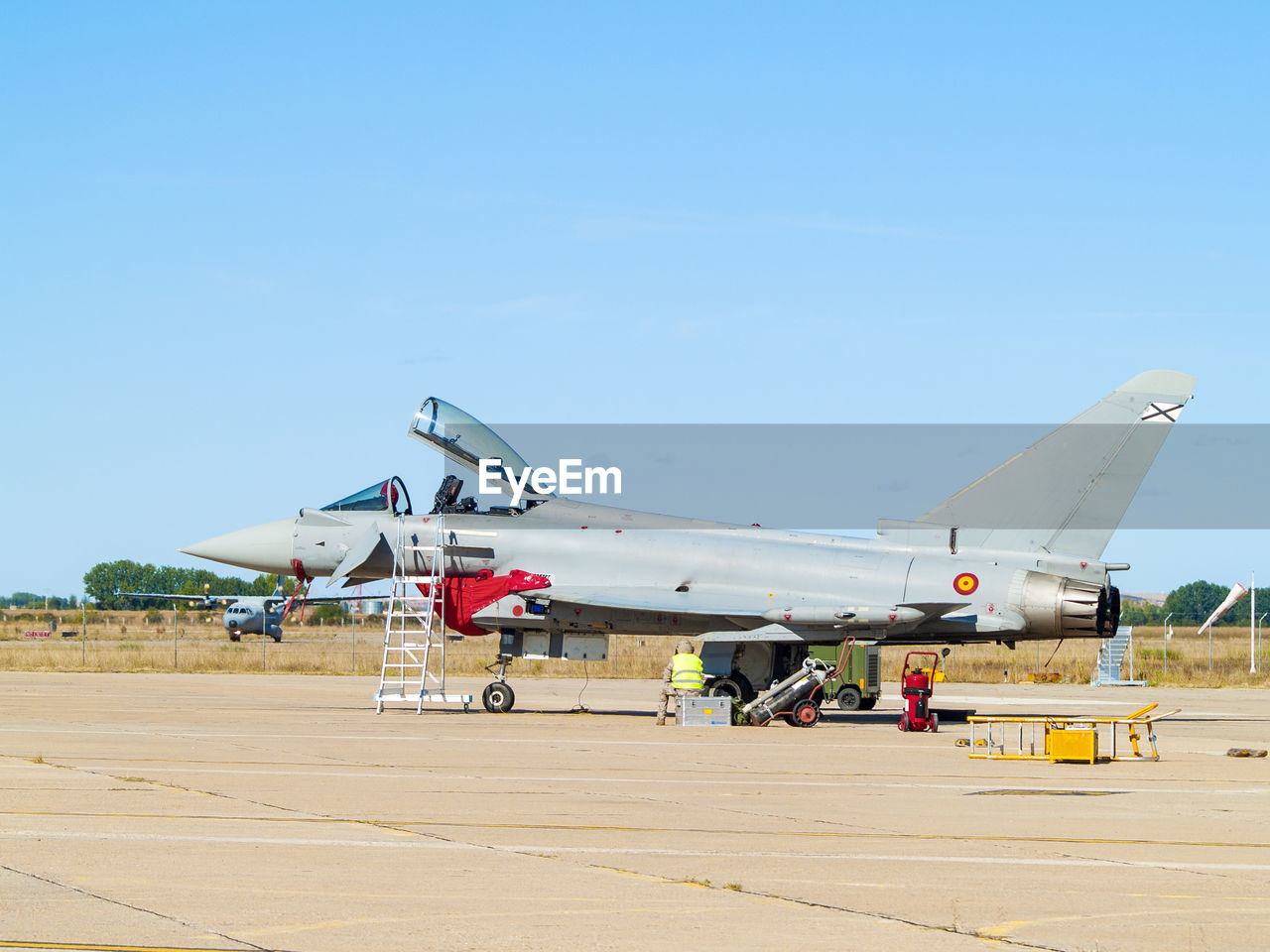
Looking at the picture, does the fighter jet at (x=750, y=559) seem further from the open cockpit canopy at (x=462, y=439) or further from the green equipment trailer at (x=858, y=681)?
the green equipment trailer at (x=858, y=681)

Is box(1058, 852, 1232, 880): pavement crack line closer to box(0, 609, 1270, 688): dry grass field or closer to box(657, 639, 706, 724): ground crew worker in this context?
box(657, 639, 706, 724): ground crew worker

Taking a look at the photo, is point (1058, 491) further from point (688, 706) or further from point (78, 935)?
point (78, 935)

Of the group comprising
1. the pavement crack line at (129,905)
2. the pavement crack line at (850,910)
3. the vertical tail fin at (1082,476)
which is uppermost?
the vertical tail fin at (1082,476)

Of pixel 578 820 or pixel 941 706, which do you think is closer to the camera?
pixel 578 820

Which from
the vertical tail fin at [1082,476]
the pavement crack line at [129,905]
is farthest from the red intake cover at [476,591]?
the pavement crack line at [129,905]

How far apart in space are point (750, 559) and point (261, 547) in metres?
9.40

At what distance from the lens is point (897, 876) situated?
9156mm

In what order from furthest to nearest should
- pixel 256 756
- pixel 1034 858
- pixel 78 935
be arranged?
pixel 256 756 < pixel 1034 858 < pixel 78 935

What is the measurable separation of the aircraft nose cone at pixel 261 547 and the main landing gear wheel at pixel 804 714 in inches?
399

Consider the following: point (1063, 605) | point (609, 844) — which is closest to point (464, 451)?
point (1063, 605)

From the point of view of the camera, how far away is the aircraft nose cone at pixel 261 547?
27.1 metres

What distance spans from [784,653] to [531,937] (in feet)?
60.1

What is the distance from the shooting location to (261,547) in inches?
1070

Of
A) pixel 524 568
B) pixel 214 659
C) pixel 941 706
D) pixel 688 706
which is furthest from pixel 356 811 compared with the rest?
pixel 214 659
